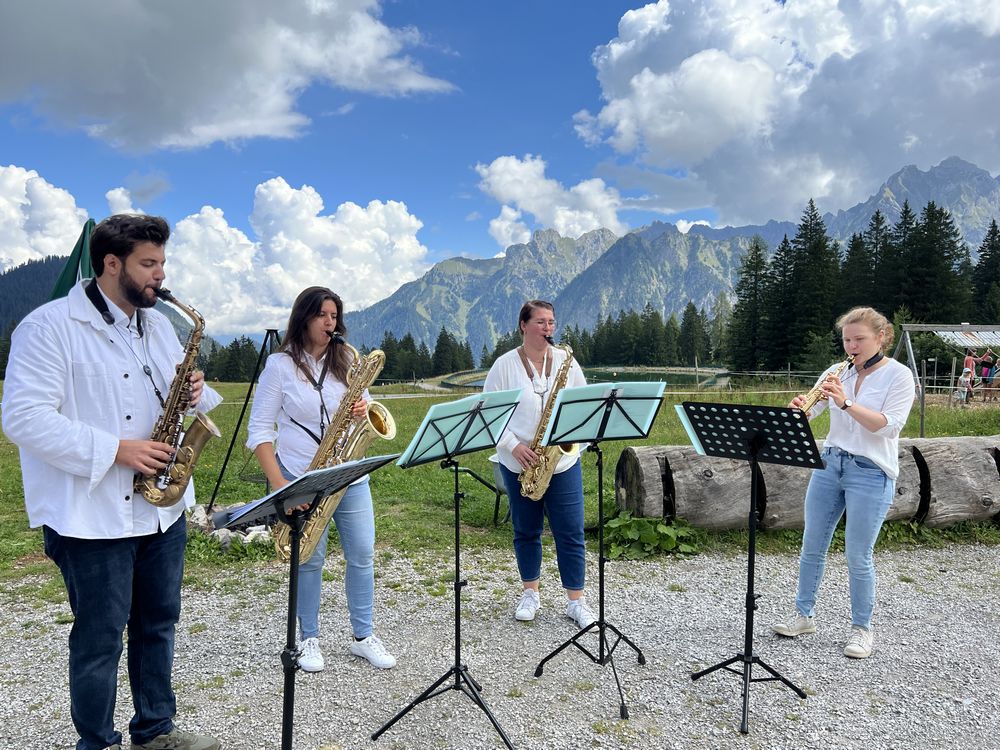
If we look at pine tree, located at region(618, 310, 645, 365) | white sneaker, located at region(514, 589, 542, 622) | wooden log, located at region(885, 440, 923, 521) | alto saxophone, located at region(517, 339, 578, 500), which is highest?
pine tree, located at region(618, 310, 645, 365)

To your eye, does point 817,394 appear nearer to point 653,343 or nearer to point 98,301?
point 98,301

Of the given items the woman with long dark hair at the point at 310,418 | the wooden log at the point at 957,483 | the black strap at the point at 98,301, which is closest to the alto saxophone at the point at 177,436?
the black strap at the point at 98,301

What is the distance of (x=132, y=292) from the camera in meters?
2.98

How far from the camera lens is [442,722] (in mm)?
3840

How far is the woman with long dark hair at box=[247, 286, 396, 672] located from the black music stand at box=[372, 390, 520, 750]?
608 millimetres

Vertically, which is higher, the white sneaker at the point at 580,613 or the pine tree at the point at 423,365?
the pine tree at the point at 423,365

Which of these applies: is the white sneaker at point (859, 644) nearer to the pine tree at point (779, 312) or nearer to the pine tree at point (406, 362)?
the pine tree at point (779, 312)

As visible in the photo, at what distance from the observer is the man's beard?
9.73 ft

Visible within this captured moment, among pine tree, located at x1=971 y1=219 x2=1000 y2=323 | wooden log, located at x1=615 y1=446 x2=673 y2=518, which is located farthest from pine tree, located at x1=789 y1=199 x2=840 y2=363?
wooden log, located at x1=615 y1=446 x2=673 y2=518

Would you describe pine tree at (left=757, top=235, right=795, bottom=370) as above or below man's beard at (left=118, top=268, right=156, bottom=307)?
above

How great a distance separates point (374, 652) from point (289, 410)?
184 centimetres

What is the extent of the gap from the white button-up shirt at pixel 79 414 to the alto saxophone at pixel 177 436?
0.05 meters

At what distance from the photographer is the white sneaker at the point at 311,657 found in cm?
442

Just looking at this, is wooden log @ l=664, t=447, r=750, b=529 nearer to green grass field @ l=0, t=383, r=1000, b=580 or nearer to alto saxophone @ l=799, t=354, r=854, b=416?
green grass field @ l=0, t=383, r=1000, b=580
